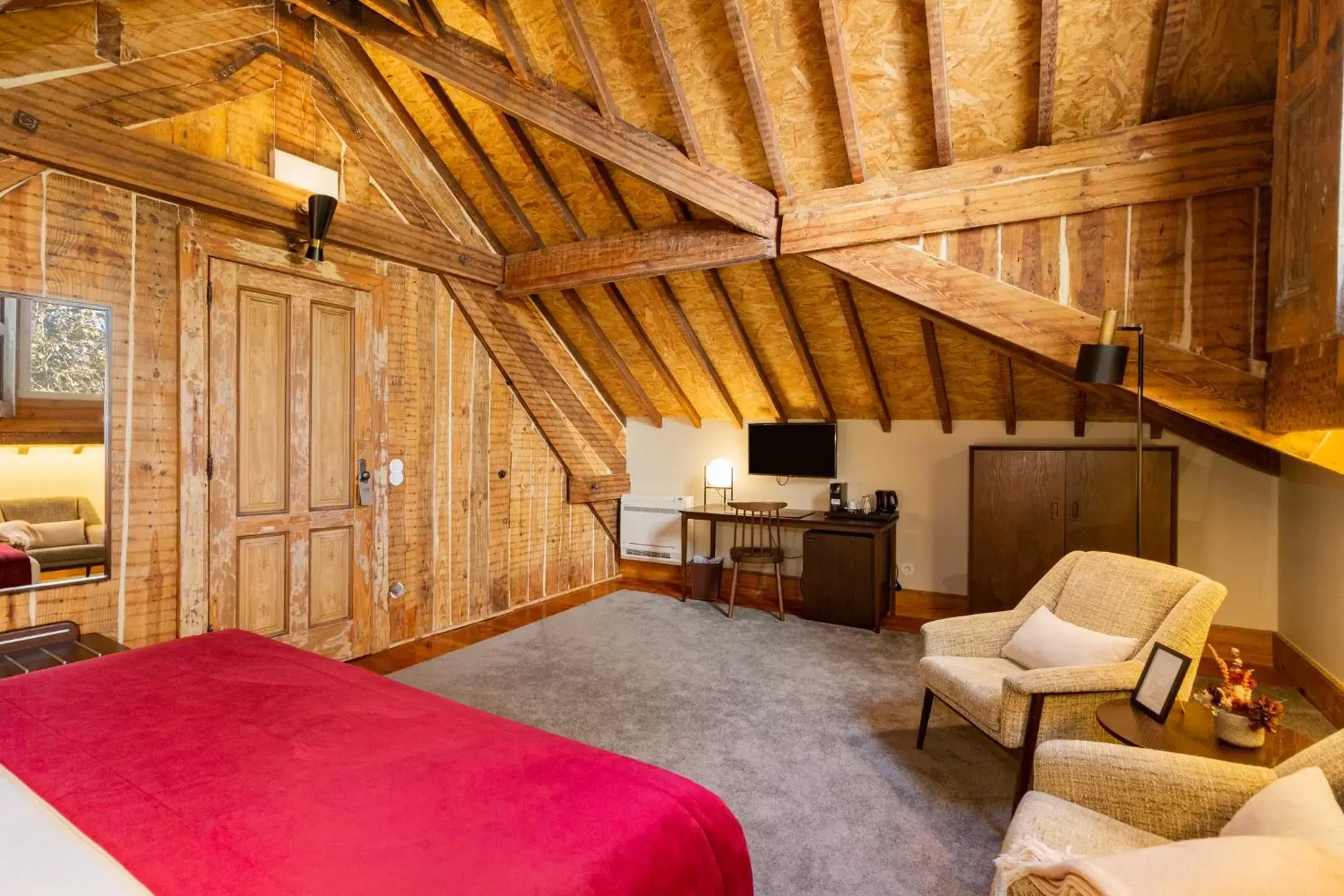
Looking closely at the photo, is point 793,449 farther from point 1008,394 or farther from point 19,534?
point 19,534

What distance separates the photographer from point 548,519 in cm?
568

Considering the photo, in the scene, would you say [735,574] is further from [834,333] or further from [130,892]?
[130,892]

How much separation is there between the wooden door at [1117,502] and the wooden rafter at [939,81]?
2.47 meters

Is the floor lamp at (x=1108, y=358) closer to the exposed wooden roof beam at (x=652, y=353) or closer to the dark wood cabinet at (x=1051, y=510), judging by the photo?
the dark wood cabinet at (x=1051, y=510)

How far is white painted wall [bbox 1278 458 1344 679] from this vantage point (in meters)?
3.27

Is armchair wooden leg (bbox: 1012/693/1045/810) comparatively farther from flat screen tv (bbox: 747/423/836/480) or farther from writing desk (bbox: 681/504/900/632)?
flat screen tv (bbox: 747/423/836/480)

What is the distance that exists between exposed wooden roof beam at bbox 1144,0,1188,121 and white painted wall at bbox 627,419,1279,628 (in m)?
2.15

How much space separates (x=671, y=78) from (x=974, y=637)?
2.96 m

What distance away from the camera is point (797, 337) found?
4812 mm

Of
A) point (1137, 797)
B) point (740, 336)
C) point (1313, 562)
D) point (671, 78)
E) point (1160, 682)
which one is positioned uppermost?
point (671, 78)

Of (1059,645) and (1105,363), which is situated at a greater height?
(1105,363)

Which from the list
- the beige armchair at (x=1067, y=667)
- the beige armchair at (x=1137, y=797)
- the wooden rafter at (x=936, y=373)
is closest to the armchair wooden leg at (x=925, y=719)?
the beige armchair at (x=1067, y=667)

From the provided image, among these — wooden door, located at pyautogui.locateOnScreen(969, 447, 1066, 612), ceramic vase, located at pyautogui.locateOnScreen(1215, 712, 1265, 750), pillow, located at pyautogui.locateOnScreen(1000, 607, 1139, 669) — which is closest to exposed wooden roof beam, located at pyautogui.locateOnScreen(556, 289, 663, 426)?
wooden door, located at pyautogui.locateOnScreen(969, 447, 1066, 612)

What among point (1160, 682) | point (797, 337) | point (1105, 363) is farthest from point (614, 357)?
point (1160, 682)
